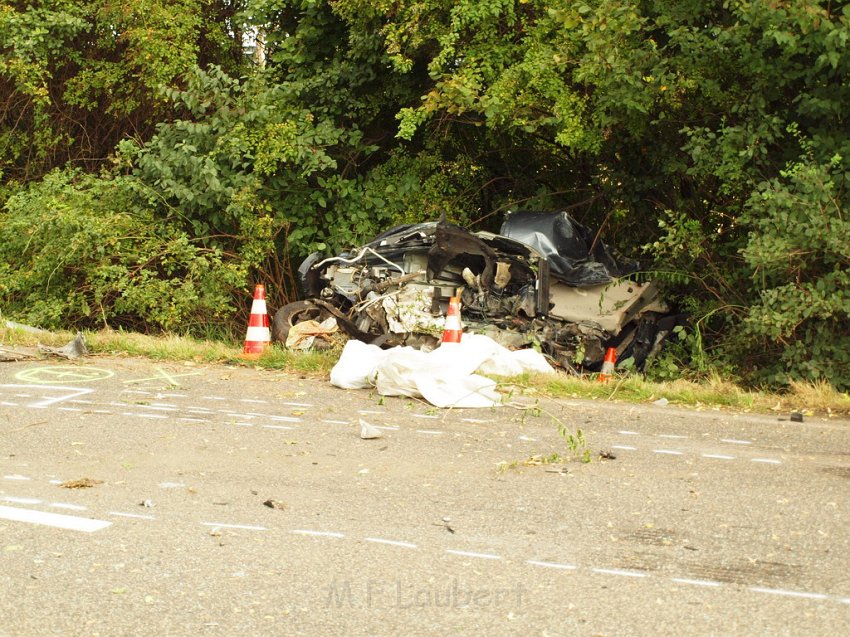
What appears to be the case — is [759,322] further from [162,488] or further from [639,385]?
[162,488]

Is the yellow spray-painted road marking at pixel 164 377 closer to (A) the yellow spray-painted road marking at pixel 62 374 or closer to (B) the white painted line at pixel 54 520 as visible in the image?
(A) the yellow spray-painted road marking at pixel 62 374

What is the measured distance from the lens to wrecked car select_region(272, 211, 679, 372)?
40.2ft

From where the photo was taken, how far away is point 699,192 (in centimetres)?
1369

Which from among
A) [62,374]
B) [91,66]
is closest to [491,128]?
[62,374]

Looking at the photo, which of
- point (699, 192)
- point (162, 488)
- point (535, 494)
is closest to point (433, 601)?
point (535, 494)

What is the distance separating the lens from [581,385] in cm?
1005

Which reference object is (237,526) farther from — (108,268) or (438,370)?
(108,268)

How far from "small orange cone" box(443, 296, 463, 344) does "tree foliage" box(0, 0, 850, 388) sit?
277cm

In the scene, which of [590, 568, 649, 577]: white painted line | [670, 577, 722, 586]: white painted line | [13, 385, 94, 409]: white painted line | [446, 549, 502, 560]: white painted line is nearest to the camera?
[670, 577, 722, 586]: white painted line

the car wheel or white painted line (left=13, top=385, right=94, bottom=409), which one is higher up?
the car wheel

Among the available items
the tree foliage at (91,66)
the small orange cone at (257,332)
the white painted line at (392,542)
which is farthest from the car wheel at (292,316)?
the white painted line at (392,542)

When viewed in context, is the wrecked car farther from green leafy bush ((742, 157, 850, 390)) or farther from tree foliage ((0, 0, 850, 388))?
green leafy bush ((742, 157, 850, 390))

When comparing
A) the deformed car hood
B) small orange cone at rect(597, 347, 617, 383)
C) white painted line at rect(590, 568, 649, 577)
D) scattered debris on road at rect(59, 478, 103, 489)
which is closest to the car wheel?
the deformed car hood

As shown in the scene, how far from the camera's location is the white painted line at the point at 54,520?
5.66 m
